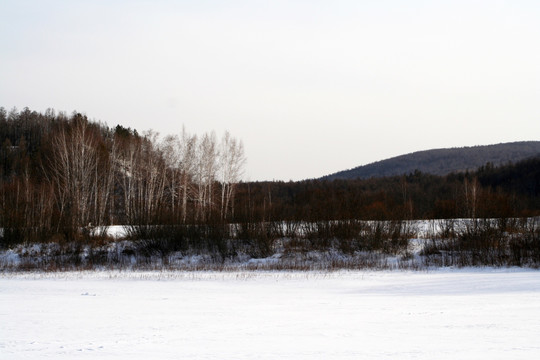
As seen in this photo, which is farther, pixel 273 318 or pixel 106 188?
pixel 106 188

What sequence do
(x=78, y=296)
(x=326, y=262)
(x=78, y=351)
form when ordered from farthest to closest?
(x=326, y=262) → (x=78, y=296) → (x=78, y=351)

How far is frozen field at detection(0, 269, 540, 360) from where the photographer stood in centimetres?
884

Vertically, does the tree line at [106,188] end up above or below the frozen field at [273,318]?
above

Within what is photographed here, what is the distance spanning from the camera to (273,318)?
12297mm

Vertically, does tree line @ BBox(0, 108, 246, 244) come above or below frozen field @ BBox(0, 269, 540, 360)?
above

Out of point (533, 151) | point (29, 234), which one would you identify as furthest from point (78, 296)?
point (533, 151)

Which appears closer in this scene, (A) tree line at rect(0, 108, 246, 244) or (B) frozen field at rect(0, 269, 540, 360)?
(B) frozen field at rect(0, 269, 540, 360)

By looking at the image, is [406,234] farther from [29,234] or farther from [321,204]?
[29,234]

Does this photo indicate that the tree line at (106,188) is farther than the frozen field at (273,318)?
Yes

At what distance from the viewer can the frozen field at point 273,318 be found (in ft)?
29.0

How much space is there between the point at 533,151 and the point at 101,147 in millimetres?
124942

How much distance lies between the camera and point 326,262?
29.7 meters

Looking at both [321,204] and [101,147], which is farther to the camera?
[101,147]

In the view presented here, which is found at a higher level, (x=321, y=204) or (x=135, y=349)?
(x=321, y=204)
